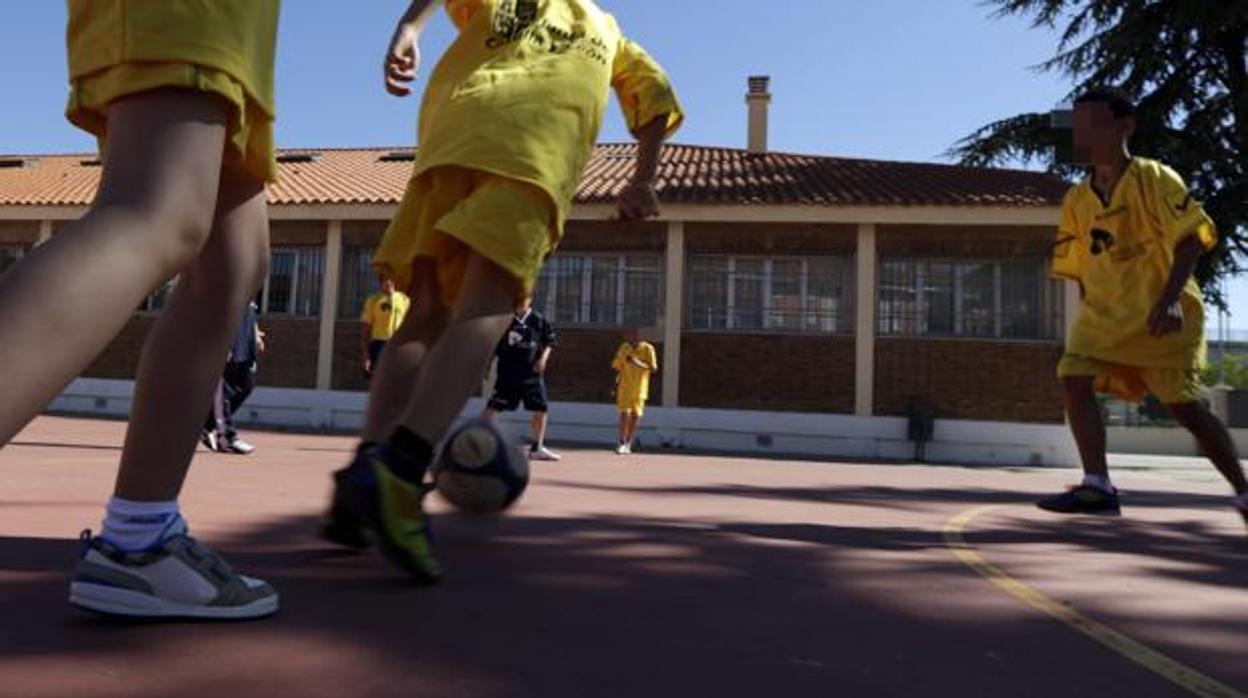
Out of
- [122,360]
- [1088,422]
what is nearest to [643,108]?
[1088,422]

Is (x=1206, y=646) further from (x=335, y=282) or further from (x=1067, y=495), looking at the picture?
(x=335, y=282)

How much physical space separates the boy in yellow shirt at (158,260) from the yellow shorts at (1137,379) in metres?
3.50

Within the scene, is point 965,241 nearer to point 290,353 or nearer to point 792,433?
point 792,433

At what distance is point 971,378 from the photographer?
14.8 m

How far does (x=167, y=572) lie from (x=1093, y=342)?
3.71 metres

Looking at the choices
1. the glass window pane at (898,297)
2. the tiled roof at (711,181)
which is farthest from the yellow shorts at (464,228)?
the glass window pane at (898,297)

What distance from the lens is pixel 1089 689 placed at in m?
1.51

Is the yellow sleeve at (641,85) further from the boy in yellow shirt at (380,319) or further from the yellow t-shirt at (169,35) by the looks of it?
the boy in yellow shirt at (380,319)

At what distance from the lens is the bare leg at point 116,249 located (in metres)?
1.03

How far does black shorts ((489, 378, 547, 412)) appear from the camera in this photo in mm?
8695

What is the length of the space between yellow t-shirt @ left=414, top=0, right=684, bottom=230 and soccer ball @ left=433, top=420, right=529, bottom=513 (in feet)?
1.88

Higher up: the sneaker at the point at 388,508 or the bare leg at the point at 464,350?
the bare leg at the point at 464,350

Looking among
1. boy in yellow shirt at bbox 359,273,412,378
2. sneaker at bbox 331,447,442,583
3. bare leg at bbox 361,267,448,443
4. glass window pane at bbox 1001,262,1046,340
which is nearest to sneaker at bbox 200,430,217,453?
boy in yellow shirt at bbox 359,273,412,378

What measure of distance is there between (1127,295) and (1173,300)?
23cm
